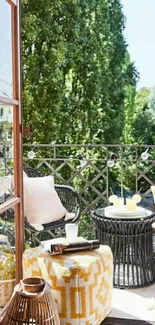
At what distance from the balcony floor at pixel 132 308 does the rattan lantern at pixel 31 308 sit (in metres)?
0.67

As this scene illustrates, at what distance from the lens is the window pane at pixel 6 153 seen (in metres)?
1.92

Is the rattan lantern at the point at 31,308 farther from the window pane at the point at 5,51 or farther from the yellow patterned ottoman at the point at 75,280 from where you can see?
the window pane at the point at 5,51

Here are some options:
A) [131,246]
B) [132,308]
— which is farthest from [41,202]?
[132,308]

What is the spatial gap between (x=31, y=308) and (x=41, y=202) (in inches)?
70.7

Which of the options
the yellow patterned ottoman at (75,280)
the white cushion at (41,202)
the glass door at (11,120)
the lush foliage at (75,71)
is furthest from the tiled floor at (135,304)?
the lush foliage at (75,71)

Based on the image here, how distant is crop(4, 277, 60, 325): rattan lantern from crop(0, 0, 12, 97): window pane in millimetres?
875

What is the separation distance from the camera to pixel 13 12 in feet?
6.76

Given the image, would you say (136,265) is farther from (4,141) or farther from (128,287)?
(4,141)

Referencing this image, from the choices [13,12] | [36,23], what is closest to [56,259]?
[13,12]

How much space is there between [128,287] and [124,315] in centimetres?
48

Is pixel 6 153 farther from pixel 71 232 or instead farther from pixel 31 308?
pixel 31 308

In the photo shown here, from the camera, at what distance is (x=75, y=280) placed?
197cm

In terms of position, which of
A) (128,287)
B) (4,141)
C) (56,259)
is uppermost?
(4,141)

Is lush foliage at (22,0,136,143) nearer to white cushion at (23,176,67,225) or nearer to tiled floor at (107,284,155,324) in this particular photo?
white cushion at (23,176,67,225)
